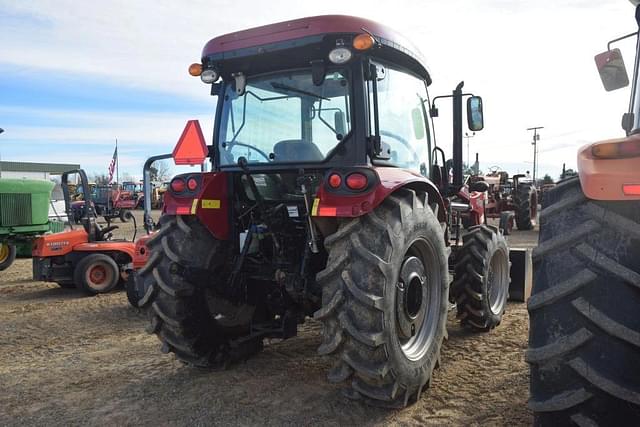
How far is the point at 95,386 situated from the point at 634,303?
375 cm

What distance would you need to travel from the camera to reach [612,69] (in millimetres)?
3682

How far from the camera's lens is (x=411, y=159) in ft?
14.5

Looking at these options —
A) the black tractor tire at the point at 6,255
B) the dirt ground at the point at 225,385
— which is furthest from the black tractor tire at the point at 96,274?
the black tractor tire at the point at 6,255

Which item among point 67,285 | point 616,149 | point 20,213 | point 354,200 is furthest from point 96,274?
point 616,149

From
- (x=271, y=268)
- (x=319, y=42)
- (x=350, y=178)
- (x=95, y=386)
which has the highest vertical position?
(x=319, y=42)

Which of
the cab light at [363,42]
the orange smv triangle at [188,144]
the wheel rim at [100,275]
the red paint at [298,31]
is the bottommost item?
the wheel rim at [100,275]

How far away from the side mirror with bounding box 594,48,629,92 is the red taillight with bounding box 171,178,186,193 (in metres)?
3.20

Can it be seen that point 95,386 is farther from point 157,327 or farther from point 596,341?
point 596,341

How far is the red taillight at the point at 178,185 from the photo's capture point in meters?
4.15

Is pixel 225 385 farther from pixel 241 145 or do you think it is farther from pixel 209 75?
pixel 209 75

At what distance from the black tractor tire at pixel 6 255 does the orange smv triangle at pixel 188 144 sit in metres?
6.97

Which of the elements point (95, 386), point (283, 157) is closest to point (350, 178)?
point (283, 157)

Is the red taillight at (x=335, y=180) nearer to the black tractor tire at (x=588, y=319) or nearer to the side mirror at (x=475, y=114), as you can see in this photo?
the black tractor tire at (x=588, y=319)

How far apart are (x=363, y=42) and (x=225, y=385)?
105 inches
